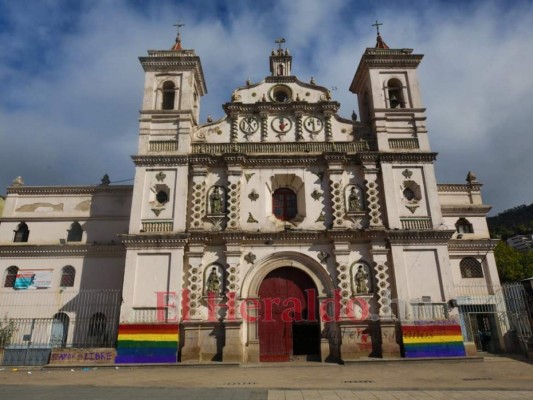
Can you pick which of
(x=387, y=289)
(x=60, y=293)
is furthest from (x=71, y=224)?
(x=387, y=289)

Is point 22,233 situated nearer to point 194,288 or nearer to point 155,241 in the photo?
point 155,241

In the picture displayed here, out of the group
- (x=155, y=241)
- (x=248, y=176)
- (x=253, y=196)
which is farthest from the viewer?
(x=248, y=176)

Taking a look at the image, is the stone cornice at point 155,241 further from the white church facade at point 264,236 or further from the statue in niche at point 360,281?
the statue in niche at point 360,281

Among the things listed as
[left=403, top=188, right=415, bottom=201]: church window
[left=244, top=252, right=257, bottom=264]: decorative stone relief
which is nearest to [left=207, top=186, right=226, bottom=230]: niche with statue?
[left=244, top=252, right=257, bottom=264]: decorative stone relief

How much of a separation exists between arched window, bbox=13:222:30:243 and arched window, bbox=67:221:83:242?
218cm

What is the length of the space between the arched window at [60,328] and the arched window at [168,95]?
11.5 metres

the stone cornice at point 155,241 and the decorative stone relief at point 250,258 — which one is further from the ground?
the stone cornice at point 155,241

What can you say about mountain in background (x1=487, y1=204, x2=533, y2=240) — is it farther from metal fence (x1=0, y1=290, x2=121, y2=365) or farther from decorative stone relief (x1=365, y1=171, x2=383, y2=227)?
metal fence (x1=0, y1=290, x2=121, y2=365)

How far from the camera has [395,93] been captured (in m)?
21.6

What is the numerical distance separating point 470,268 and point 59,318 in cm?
2051

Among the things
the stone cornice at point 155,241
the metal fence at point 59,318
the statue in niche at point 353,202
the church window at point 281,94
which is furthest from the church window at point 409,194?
the metal fence at point 59,318

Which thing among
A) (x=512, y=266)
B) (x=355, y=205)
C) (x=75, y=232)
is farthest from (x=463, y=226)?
(x=75, y=232)

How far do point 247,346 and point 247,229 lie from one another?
5.00 m

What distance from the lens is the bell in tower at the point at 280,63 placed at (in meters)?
22.1
